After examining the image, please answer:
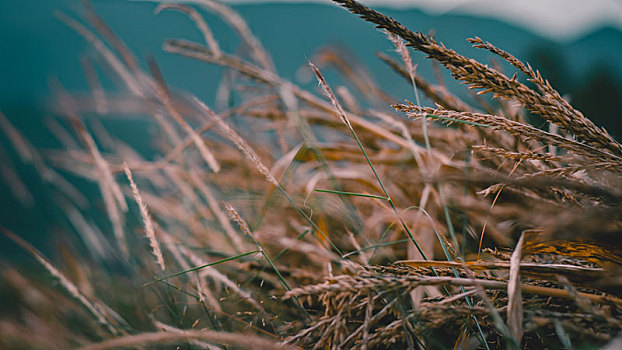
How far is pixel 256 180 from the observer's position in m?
0.90

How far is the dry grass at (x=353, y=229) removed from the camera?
0.70 feet

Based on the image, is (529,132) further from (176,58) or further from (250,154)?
(176,58)

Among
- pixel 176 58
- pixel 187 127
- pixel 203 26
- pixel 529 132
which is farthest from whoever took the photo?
pixel 176 58

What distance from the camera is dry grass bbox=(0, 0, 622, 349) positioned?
215mm

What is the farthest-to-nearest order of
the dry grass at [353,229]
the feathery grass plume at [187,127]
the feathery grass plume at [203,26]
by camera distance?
1. the feathery grass plume at [203,26]
2. the feathery grass plume at [187,127]
3. the dry grass at [353,229]

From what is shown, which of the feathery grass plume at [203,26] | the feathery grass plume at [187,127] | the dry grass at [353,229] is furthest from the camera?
the feathery grass plume at [203,26]

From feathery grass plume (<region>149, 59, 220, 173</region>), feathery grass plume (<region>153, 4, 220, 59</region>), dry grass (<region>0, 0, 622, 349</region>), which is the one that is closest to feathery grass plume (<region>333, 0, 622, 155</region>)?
dry grass (<region>0, 0, 622, 349</region>)

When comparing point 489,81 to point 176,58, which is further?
point 176,58

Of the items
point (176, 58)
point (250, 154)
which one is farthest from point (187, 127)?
point (176, 58)

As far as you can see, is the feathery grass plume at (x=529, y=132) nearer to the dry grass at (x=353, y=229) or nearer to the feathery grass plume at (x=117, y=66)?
the dry grass at (x=353, y=229)

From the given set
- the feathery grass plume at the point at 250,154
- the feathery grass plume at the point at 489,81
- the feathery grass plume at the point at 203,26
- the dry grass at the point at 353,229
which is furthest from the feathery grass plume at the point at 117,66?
the feathery grass plume at the point at 489,81

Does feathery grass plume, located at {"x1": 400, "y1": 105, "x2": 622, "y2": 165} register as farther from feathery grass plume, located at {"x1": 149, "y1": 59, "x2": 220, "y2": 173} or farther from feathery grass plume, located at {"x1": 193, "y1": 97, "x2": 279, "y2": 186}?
feathery grass plume, located at {"x1": 149, "y1": 59, "x2": 220, "y2": 173}

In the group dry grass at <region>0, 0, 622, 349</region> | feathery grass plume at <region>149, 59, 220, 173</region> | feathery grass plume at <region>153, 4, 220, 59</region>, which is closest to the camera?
dry grass at <region>0, 0, 622, 349</region>

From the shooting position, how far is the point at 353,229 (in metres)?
0.51
